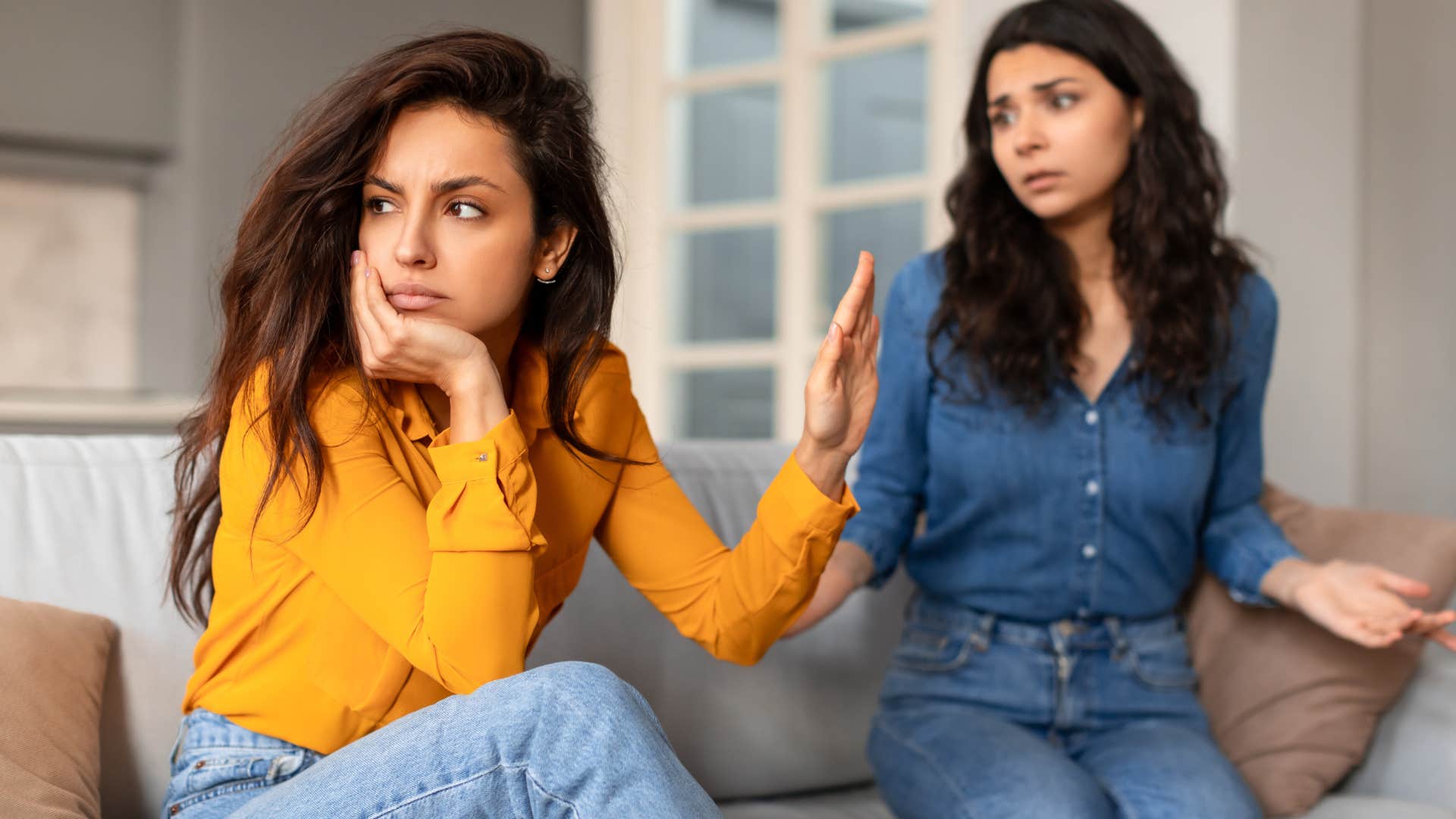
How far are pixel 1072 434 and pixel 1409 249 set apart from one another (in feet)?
5.32

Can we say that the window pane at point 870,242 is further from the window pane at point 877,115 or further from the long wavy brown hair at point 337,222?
the long wavy brown hair at point 337,222

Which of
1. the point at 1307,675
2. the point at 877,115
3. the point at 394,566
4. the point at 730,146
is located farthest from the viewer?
the point at 730,146

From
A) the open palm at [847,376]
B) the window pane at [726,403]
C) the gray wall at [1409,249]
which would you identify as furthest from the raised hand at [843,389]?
the window pane at [726,403]

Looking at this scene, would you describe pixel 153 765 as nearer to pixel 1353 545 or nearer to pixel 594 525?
pixel 594 525

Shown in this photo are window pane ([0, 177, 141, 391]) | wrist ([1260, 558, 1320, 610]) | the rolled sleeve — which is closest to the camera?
wrist ([1260, 558, 1320, 610])

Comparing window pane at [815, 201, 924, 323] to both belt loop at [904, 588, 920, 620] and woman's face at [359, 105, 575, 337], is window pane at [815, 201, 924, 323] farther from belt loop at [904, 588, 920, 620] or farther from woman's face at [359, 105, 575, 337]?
woman's face at [359, 105, 575, 337]

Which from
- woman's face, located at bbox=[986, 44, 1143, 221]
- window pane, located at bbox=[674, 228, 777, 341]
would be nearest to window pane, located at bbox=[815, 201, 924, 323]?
window pane, located at bbox=[674, 228, 777, 341]

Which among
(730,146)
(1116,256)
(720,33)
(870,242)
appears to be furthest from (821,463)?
(720,33)

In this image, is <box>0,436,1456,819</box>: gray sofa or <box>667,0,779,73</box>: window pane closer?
<box>0,436,1456,819</box>: gray sofa

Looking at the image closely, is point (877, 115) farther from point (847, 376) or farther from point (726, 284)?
point (847, 376)

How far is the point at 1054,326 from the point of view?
1.66 m

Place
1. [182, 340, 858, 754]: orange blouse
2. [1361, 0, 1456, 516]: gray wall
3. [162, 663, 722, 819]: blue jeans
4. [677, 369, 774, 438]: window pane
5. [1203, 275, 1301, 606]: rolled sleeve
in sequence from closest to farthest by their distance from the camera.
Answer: [162, 663, 722, 819]: blue jeans < [182, 340, 858, 754]: orange blouse < [1203, 275, 1301, 606]: rolled sleeve < [1361, 0, 1456, 516]: gray wall < [677, 369, 774, 438]: window pane

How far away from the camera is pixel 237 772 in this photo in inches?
45.3

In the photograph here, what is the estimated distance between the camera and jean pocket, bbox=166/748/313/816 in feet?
3.76
